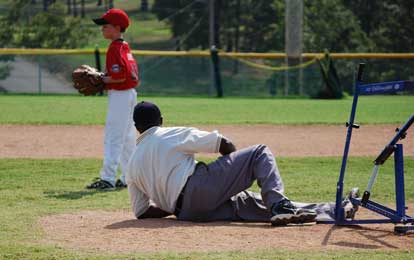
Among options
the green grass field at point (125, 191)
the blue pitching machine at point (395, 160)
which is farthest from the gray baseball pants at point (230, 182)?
the green grass field at point (125, 191)

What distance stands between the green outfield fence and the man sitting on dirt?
21821 millimetres

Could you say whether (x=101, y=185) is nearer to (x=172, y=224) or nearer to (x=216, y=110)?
(x=172, y=224)

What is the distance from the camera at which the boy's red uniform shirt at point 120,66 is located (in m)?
10.9

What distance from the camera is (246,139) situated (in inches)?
643

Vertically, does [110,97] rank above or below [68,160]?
above

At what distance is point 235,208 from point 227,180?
0.43m

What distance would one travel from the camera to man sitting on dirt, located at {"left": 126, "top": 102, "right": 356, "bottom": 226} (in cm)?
816

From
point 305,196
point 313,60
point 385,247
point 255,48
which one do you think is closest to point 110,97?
point 305,196

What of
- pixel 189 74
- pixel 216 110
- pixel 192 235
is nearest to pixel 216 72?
pixel 189 74

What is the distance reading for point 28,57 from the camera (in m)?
32.2

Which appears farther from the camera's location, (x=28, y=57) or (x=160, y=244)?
(x=28, y=57)

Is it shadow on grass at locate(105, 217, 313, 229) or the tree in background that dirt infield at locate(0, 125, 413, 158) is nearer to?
shadow on grass at locate(105, 217, 313, 229)

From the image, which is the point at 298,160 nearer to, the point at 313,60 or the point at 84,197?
the point at 84,197

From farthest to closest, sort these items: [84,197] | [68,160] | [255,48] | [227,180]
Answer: [255,48], [68,160], [84,197], [227,180]
